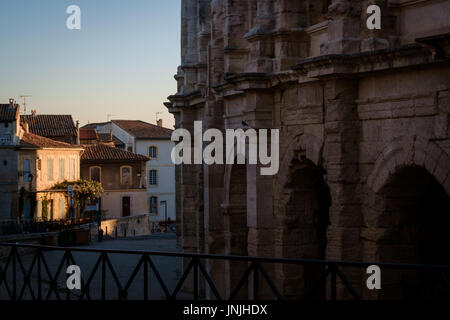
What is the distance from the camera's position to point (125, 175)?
60562mm

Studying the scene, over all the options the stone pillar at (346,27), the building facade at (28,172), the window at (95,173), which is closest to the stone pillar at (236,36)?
the stone pillar at (346,27)

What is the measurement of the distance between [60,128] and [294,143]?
4806cm

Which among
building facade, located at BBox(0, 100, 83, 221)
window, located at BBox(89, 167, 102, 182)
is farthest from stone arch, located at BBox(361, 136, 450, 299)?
window, located at BBox(89, 167, 102, 182)

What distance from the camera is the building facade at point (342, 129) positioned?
421 inches

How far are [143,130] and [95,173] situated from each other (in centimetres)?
1052

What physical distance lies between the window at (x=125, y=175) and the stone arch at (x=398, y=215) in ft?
162

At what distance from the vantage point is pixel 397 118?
36.5 ft

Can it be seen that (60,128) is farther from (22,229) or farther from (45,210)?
(22,229)

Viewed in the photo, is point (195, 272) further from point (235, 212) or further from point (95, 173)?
point (95, 173)

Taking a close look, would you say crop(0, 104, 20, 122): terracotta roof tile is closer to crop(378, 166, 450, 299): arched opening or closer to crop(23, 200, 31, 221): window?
crop(23, 200, 31, 221): window

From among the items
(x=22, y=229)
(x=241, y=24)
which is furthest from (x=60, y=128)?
(x=241, y=24)

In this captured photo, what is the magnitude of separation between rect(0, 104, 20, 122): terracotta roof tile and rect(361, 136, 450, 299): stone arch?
38159 mm

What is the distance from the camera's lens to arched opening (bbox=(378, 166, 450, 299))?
11547 mm

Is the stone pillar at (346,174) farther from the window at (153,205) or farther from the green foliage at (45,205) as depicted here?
the window at (153,205)
